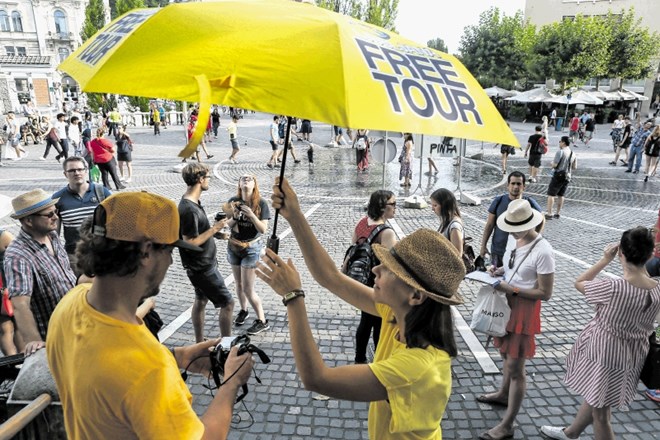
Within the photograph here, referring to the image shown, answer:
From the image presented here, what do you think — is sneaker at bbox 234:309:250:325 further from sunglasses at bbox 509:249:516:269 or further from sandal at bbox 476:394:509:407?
sunglasses at bbox 509:249:516:269

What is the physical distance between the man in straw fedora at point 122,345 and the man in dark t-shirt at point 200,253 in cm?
243

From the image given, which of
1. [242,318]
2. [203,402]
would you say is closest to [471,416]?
[203,402]

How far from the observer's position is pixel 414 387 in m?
1.72

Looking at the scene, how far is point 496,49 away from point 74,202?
4503cm

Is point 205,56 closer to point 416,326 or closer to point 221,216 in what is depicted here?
point 416,326

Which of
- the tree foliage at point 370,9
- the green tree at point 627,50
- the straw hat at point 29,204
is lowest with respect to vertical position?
the straw hat at point 29,204

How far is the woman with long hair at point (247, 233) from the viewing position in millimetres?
4895

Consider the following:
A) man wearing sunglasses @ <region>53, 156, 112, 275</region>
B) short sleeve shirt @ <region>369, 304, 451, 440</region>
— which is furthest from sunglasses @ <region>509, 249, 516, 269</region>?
man wearing sunglasses @ <region>53, 156, 112, 275</region>

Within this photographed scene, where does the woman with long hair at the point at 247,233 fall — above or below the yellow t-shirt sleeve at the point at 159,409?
below

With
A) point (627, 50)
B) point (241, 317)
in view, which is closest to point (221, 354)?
point (241, 317)

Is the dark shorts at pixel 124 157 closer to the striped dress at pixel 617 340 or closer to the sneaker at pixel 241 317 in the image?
the sneaker at pixel 241 317

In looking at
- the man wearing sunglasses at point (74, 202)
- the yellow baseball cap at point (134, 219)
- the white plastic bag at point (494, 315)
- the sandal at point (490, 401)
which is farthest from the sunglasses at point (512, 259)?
the man wearing sunglasses at point (74, 202)

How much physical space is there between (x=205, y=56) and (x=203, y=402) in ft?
10.9

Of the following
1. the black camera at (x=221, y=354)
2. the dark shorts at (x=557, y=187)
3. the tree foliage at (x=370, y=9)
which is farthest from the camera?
the tree foliage at (x=370, y=9)
